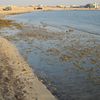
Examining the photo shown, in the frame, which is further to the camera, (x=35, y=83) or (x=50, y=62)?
(x=50, y=62)

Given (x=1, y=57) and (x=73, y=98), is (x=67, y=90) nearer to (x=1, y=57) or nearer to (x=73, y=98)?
(x=73, y=98)

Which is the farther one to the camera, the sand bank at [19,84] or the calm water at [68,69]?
the calm water at [68,69]

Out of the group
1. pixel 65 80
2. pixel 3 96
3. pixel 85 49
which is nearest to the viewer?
pixel 3 96

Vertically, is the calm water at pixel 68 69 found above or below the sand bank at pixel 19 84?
below

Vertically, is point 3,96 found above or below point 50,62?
above

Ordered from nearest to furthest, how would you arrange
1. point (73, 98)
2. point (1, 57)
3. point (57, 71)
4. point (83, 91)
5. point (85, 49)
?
point (73, 98)
point (83, 91)
point (57, 71)
point (1, 57)
point (85, 49)

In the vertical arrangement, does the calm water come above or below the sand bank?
below

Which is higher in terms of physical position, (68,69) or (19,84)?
(19,84)

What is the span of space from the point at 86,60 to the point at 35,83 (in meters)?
7.89

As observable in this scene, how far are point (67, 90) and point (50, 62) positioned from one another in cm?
760

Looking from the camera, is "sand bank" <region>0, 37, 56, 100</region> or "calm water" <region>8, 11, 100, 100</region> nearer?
"sand bank" <region>0, 37, 56, 100</region>

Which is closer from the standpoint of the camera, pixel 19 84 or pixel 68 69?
pixel 19 84

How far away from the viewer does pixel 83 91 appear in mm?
16062

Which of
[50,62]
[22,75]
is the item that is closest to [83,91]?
[22,75]
